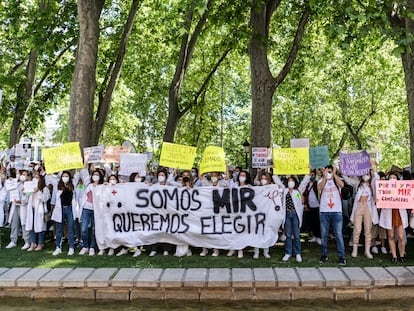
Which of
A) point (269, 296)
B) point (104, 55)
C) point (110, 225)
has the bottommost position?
point (269, 296)

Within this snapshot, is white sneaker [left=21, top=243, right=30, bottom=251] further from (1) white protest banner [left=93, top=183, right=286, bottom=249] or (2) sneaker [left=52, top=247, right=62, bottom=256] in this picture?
(1) white protest banner [left=93, top=183, right=286, bottom=249]

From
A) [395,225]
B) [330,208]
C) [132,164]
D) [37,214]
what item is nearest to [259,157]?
[330,208]

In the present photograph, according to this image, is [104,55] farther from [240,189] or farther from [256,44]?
[240,189]

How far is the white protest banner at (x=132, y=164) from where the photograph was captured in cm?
1083

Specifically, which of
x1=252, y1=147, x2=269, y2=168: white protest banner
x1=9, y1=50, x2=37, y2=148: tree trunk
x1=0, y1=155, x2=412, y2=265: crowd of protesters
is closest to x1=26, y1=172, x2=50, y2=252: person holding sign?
x1=0, y1=155, x2=412, y2=265: crowd of protesters

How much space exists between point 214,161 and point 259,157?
4.72 ft

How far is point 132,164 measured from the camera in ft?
35.7

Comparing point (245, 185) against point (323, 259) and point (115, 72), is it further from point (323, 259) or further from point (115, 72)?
point (115, 72)

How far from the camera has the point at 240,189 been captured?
394 inches

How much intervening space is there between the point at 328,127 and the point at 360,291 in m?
26.2

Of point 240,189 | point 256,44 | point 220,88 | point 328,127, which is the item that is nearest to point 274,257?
point 240,189

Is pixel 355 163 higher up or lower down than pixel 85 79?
lower down

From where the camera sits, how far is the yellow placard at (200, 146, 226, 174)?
34.4 feet

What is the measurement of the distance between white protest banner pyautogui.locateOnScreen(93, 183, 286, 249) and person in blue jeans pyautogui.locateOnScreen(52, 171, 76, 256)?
53cm
